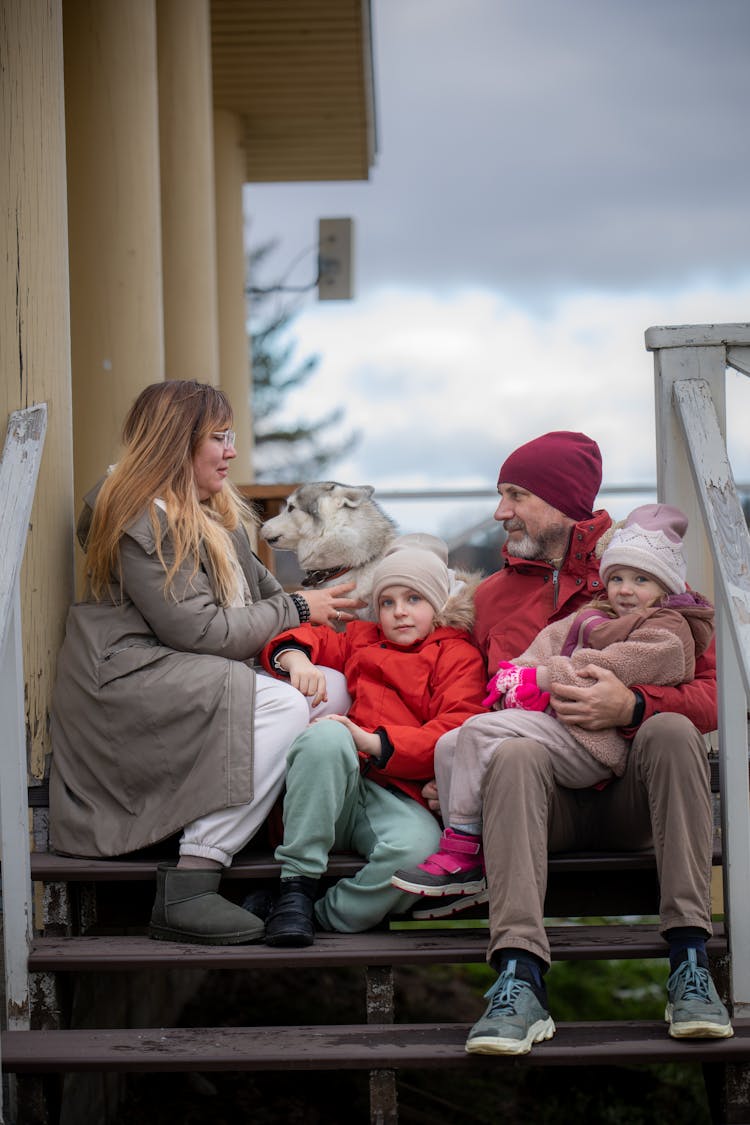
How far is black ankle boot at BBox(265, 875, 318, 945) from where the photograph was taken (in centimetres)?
318

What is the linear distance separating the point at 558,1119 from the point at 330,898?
3425 mm

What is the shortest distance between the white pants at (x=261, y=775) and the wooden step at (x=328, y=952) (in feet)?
0.86

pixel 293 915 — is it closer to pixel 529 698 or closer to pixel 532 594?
pixel 529 698

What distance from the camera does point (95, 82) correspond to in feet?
19.8

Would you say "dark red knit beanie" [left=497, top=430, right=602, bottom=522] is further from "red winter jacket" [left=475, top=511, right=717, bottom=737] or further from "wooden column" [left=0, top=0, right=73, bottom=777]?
"wooden column" [left=0, top=0, right=73, bottom=777]

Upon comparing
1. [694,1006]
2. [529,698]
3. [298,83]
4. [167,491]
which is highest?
[298,83]

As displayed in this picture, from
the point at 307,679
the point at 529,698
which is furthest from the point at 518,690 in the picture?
the point at 307,679

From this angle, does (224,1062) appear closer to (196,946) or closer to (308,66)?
(196,946)

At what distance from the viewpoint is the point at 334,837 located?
11.1ft

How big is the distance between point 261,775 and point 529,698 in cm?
76

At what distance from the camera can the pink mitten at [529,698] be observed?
336 centimetres

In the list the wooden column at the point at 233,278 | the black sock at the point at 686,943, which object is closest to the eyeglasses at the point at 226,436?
the black sock at the point at 686,943

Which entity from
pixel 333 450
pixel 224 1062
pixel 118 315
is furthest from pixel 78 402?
pixel 333 450

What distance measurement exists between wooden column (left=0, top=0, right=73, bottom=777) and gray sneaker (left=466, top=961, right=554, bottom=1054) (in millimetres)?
1521
